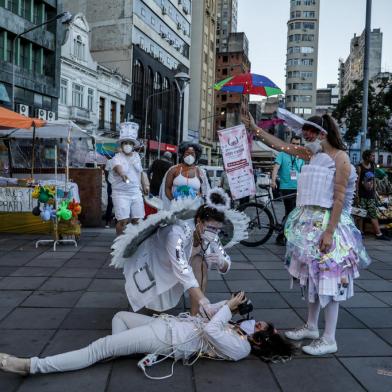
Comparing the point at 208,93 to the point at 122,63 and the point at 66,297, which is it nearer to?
the point at 122,63

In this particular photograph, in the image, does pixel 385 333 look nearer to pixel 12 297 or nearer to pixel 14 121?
pixel 12 297

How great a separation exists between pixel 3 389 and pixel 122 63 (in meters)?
42.9

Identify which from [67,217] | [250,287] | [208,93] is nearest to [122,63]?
[208,93]

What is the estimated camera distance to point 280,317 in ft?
14.7

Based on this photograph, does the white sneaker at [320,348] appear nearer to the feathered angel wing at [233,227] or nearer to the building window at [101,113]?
the feathered angel wing at [233,227]

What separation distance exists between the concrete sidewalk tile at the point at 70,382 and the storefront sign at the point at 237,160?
650cm

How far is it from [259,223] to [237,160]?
150cm

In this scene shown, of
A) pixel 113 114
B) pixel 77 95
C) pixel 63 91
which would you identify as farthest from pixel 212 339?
pixel 113 114

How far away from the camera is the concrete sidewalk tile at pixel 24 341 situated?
137 inches

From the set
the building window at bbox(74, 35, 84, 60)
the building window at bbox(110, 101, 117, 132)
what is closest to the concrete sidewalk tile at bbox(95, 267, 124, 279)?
the building window at bbox(74, 35, 84, 60)

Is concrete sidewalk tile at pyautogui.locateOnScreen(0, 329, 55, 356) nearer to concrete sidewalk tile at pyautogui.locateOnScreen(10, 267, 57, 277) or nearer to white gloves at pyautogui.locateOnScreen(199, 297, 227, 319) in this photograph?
white gloves at pyautogui.locateOnScreen(199, 297, 227, 319)

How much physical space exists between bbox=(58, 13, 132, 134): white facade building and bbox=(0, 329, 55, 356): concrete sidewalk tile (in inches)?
1212

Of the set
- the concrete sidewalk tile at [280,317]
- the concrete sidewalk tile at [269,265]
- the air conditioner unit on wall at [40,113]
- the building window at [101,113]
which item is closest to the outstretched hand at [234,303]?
the concrete sidewalk tile at [280,317]

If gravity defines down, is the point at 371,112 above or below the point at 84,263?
above
